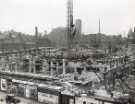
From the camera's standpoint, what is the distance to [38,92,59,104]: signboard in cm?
1183

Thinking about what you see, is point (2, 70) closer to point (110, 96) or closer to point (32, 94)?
point (32, 94)

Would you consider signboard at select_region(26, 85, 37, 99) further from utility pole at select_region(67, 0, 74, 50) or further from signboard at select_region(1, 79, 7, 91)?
utility pole at select_region(67, 0, 74, 50)

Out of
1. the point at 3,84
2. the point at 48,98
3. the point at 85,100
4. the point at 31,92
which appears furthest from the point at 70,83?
the point at 3,84

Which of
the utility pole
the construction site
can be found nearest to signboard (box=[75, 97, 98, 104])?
the construction site

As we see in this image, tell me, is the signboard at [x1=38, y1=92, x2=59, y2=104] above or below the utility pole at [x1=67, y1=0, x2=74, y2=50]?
below

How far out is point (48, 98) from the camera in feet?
40.0

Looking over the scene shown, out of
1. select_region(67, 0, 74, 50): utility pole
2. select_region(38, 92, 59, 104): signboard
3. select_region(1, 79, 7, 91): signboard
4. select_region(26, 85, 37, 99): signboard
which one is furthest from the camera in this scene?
select_region(67, 0, 74, 50): utility pole

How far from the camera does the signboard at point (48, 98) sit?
1183 cm

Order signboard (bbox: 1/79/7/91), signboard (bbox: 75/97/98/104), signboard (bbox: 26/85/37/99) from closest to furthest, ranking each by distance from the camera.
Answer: signboard (bbox: 75/97/98/104) < signboard (bbox: 26/85/37/99) < signboard (bbox: 1/79/7/91)

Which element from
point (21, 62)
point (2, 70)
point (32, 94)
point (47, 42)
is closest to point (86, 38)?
point (47, 42)

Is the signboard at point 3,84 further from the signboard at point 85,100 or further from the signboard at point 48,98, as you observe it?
the signboard at point 85,100

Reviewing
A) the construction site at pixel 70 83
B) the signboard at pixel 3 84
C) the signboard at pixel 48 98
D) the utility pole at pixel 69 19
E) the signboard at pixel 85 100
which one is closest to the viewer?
the signboard at pixel 85 100

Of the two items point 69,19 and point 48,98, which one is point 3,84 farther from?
point 69,19

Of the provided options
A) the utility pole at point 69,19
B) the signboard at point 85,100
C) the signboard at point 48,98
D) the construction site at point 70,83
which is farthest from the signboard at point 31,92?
the utility pole at point 69,19
